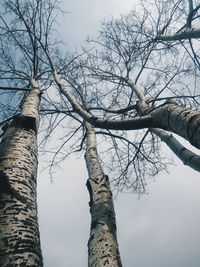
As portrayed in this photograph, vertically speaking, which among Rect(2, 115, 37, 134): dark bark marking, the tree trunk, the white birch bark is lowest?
the tree trunk

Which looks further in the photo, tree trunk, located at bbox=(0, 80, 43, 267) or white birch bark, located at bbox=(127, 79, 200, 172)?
white birch bark, located at bbox=(127, 79, 200, 172)

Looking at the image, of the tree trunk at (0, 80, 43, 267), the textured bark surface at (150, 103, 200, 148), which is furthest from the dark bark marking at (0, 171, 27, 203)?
the textured bark surface at (150, 103, 200, 148)

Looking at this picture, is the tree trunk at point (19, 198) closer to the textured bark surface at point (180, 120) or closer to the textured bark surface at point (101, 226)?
the textured bark surface at point (101, 226)

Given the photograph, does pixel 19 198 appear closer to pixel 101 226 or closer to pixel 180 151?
pixel 101 226

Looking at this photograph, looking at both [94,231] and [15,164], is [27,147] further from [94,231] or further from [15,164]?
[94,231]

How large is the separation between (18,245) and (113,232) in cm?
114

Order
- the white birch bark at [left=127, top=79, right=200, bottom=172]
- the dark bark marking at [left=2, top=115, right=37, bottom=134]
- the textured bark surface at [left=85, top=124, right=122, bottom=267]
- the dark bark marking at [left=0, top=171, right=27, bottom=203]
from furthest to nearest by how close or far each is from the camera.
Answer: the white birch bark at [left=127, top=79, right=200, bottom=172] → the dark bark marking at [left=2, top=115, right=37, bottom=134] → the textured bark surface at [left=85, top=124, right=122, bottom=267] → the dark bark marking at [left=0, top=171, right=27, bottom=203]

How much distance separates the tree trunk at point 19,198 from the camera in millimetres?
1206

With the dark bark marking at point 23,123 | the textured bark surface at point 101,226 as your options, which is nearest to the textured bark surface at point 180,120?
the textured bark surface at point 101,226

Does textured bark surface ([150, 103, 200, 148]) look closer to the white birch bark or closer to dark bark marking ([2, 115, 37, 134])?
the white birch bark

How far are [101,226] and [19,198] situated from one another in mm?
966

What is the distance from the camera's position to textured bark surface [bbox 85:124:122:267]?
1917 mm

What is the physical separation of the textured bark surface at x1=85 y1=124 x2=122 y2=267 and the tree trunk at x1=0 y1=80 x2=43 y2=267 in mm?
740

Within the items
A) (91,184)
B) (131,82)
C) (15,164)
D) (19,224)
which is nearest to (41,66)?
(131,82)
